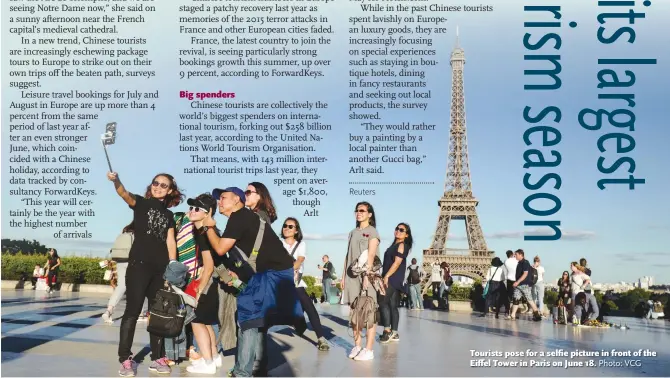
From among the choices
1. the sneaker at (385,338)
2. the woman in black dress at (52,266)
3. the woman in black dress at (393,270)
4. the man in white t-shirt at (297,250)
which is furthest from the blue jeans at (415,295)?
the man in white t-shirt at (297,250)

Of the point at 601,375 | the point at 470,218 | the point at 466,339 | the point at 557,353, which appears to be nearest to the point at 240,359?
the point at 601,375

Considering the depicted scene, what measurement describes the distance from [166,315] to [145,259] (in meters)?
0.49

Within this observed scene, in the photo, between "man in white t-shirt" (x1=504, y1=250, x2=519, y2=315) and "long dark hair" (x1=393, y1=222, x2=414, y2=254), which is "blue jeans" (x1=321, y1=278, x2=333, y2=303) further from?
"long dark hair" (x1=393, y1=222, x2=414, y2=254)

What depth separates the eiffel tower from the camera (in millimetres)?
47875

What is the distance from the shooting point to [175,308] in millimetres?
6023

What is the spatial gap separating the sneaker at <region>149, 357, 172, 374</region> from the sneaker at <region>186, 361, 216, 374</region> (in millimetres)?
196

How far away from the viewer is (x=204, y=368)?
620cm

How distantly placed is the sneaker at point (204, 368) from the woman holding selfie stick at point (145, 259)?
22 centimetres

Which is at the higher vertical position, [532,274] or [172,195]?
[172,195]

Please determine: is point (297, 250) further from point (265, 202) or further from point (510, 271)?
point (510, 271)

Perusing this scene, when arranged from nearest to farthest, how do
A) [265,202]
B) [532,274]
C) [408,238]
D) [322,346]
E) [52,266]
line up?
1. [265,202]
2. [322,346]
3. [408,238]
4. [532,274]
5. [52,266]

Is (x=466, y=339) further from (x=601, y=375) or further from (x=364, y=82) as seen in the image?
(x=364, y=82)

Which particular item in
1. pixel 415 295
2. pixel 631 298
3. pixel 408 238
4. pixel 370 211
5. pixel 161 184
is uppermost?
pixel 161 184

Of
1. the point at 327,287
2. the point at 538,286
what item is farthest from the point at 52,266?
the point at 538,286
